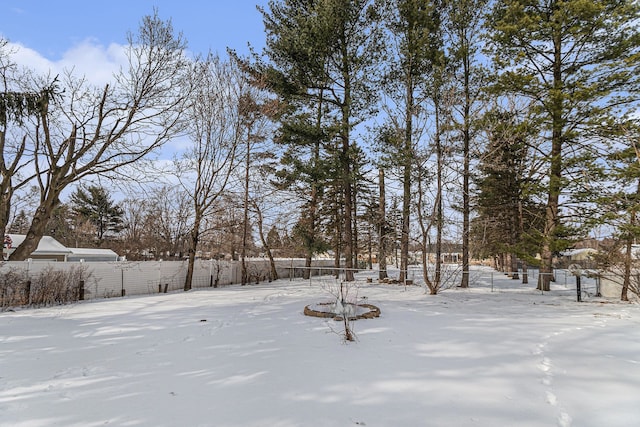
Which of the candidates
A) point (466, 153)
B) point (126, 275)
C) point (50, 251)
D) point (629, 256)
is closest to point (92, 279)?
point (126, 275)

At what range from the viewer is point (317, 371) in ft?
12.5

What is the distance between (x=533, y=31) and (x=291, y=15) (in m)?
9.19

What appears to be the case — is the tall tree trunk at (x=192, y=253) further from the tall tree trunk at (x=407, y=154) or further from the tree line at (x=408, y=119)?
the tall tree trunk at (x=407, y=154)

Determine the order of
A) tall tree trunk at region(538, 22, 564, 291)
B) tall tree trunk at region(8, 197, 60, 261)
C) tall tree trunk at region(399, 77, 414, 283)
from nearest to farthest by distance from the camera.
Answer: tall tree trunk at region(8, 197, 60, 261), tall tree trunk at region(538, 22, 564, 291), tall tree trunk at region(399, 77, 414, 283)

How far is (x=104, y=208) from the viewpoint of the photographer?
102ft

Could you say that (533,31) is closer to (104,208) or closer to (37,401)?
(37,401)

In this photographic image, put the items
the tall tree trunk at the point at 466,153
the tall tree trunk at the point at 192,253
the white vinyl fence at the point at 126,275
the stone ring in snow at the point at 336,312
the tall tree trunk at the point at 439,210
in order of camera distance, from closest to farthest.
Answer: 1. the stone ring in snow at the point at 336,312
2. the white vinyl fence at the point at 126,275
3. the tall tree trunk at the point at 439,210
4. the tall tree trunk at the point at 466,153
5. the tall tree trunk at the point at 192,253

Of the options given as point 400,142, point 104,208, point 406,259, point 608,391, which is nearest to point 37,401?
point 608,391

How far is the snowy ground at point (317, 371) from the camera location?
9.20 ft

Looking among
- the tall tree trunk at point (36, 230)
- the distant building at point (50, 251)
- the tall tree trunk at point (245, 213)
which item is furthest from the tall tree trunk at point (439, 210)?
the distant building at point (50, 251)

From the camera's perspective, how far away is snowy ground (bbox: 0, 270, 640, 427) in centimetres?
280

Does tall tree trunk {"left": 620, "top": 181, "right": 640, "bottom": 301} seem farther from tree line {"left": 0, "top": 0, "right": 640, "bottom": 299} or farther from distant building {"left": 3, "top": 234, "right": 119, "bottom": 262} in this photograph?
distant building {"left": 3, "top": 234, "right": 119, "bottom": 262}

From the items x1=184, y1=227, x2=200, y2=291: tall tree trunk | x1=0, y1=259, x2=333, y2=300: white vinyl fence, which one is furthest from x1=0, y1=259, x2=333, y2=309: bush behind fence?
x1=184, y1=227, x2=200, y2=291: tall tree trunk

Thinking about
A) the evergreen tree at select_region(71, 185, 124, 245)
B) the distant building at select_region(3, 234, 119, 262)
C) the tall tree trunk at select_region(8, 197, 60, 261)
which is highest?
the evergreen tree at select_region(71, 185, 124, 245)
